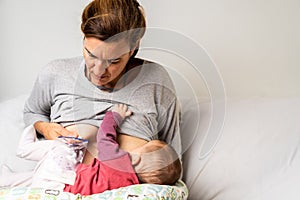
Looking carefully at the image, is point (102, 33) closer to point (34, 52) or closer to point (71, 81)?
point (71, 81)

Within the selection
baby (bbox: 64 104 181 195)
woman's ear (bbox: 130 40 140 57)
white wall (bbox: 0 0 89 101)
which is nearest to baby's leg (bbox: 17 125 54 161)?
baby (bbox: 64 104 181 195)

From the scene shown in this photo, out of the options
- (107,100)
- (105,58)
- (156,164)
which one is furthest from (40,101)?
(156,164)

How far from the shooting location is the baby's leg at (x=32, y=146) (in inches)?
56.2

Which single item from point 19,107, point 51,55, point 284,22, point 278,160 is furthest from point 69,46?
point 278,160

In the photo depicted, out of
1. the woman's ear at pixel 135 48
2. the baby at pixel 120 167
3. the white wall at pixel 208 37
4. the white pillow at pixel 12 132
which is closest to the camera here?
the baby at pixel 120 167

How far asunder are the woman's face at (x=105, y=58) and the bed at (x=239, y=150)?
38cm

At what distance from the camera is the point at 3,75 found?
2072mm

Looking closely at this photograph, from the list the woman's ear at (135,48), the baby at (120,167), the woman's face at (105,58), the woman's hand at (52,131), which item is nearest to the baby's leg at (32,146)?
the woman's hand at (52,131)

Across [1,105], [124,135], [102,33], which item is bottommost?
[1,105]

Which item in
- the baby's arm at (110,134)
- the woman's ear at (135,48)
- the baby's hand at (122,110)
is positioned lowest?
the baby's arm at (110,134)

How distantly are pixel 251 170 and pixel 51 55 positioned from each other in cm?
105

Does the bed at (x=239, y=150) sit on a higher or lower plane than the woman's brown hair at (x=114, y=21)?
lower

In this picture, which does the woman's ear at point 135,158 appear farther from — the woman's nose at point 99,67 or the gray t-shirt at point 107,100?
the woman's nose at point 99,67

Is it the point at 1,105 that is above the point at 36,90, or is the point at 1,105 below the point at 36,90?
below
